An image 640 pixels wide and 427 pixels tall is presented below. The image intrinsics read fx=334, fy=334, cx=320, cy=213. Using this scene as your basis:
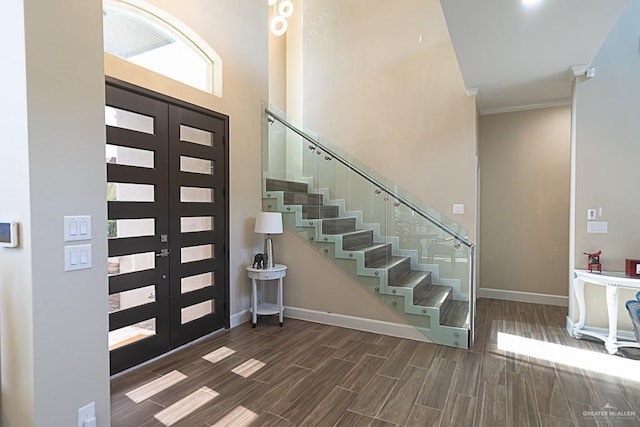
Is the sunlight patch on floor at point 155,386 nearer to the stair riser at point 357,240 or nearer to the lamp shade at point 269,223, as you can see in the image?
the lamp shade at point 269,223

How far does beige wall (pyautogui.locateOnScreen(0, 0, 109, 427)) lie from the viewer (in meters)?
1.58

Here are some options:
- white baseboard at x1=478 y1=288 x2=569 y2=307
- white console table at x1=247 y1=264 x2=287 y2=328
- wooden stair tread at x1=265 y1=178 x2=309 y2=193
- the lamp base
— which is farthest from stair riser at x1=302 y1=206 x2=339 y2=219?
white baseboard at x1=478 y1=288 x2=569 y2=307

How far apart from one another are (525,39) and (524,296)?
4013 millimetres

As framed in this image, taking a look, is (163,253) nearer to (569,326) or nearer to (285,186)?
(285,186)

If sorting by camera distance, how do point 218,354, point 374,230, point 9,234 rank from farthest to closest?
point 374,230 → point 218,354 → point 9,234

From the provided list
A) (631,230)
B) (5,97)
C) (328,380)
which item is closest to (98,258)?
(5,97)

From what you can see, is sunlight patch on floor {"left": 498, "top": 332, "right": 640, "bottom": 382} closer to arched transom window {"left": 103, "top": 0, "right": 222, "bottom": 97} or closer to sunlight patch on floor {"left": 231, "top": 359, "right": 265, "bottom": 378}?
sunlight patch on floor {"left": 231, "top": 359, "right": 265, "bottom": 378}

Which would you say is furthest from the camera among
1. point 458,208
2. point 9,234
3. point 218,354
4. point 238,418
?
point 458,208

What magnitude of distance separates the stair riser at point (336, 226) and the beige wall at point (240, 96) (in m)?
1.02

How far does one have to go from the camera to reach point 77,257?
1.76m

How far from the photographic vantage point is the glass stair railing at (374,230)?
3.91 m

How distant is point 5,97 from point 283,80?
556 centimetres

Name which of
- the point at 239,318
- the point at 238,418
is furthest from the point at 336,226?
the point at 238,418

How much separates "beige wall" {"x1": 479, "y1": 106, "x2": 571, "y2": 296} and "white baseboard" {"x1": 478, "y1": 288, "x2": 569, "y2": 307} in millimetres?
66
